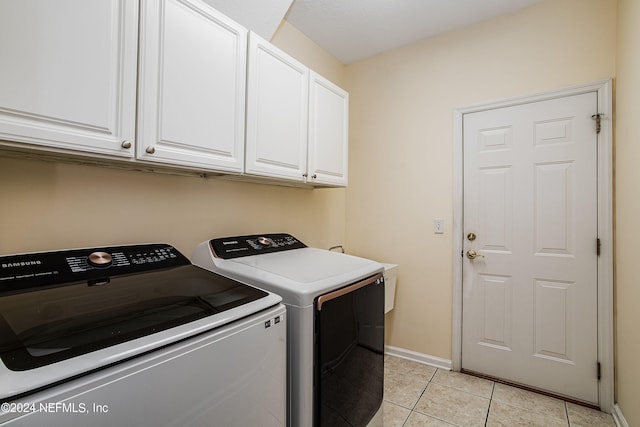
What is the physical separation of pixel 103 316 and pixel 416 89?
2.59 m

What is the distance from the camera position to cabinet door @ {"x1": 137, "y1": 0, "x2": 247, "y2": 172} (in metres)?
1.13

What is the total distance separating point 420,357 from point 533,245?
1240 millimetres

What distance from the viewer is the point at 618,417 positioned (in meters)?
1.74

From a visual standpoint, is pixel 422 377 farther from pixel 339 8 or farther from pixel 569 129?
pixel 339 8

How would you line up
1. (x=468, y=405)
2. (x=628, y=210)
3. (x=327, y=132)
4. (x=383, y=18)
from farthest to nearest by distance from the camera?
1. (x=383, y=18)
2. (x=327, y=132)
3. (x=468, y=405)
4. (x=628, y=210)

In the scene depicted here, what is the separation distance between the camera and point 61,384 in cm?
59

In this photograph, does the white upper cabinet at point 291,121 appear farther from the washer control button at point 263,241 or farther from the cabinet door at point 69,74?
the cabinet door at point 69,74

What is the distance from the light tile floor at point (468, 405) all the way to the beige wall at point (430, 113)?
0.30 meters

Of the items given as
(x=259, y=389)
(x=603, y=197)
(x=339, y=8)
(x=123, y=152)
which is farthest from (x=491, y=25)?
(x=259, y=389)

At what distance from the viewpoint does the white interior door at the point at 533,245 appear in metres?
1.93

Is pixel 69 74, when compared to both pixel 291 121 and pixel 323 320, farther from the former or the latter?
pixel 323 320

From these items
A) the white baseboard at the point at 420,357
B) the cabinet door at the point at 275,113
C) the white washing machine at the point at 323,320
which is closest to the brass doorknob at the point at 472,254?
the white baseboard at the point at 420,357

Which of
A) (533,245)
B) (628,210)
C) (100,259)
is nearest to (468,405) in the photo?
(533,245)

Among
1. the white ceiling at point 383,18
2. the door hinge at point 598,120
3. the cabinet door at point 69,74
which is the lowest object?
the cabinet door at point 69,74
